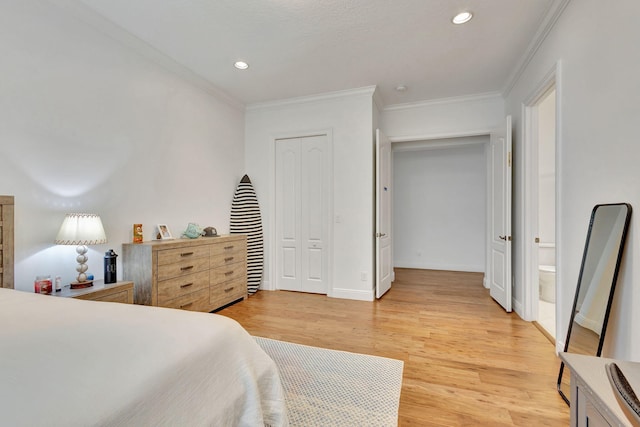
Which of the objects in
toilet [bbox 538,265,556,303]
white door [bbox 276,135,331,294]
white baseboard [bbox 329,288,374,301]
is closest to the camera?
toilet [bbox 538,265,556,303]

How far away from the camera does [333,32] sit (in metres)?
2.55

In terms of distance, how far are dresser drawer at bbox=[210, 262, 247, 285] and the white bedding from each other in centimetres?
189

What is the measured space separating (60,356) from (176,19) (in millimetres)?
2644

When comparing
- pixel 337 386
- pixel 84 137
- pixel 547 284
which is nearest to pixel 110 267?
pixel 84 137

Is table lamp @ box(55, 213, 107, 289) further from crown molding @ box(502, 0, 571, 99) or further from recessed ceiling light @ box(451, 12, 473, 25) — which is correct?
crown molding @ box(502, 0, 571, 99)

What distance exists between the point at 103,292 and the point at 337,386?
1.84 m

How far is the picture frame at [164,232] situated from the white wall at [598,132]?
3.56m

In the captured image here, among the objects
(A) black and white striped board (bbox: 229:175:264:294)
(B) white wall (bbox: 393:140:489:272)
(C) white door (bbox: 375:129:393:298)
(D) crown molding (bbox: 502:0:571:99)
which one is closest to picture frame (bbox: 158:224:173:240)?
(A) black and white striped board (bbox: 229:175:264:294)

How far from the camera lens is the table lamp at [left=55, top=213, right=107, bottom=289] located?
77.8 inches

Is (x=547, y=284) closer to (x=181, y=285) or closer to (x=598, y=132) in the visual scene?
(x=598, y=132)

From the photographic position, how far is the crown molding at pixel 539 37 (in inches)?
84.5

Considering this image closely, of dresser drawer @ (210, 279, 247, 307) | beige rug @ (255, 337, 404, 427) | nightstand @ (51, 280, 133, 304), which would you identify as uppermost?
nightstand @ (51, 280, 133, 304)

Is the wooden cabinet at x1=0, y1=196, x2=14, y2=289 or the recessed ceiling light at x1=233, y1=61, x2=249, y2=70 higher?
the recessed ceiling light at x1=233, y1=61, x2=249, y2=70

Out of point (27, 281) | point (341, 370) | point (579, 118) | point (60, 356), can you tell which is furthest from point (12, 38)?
point (579, 118)
